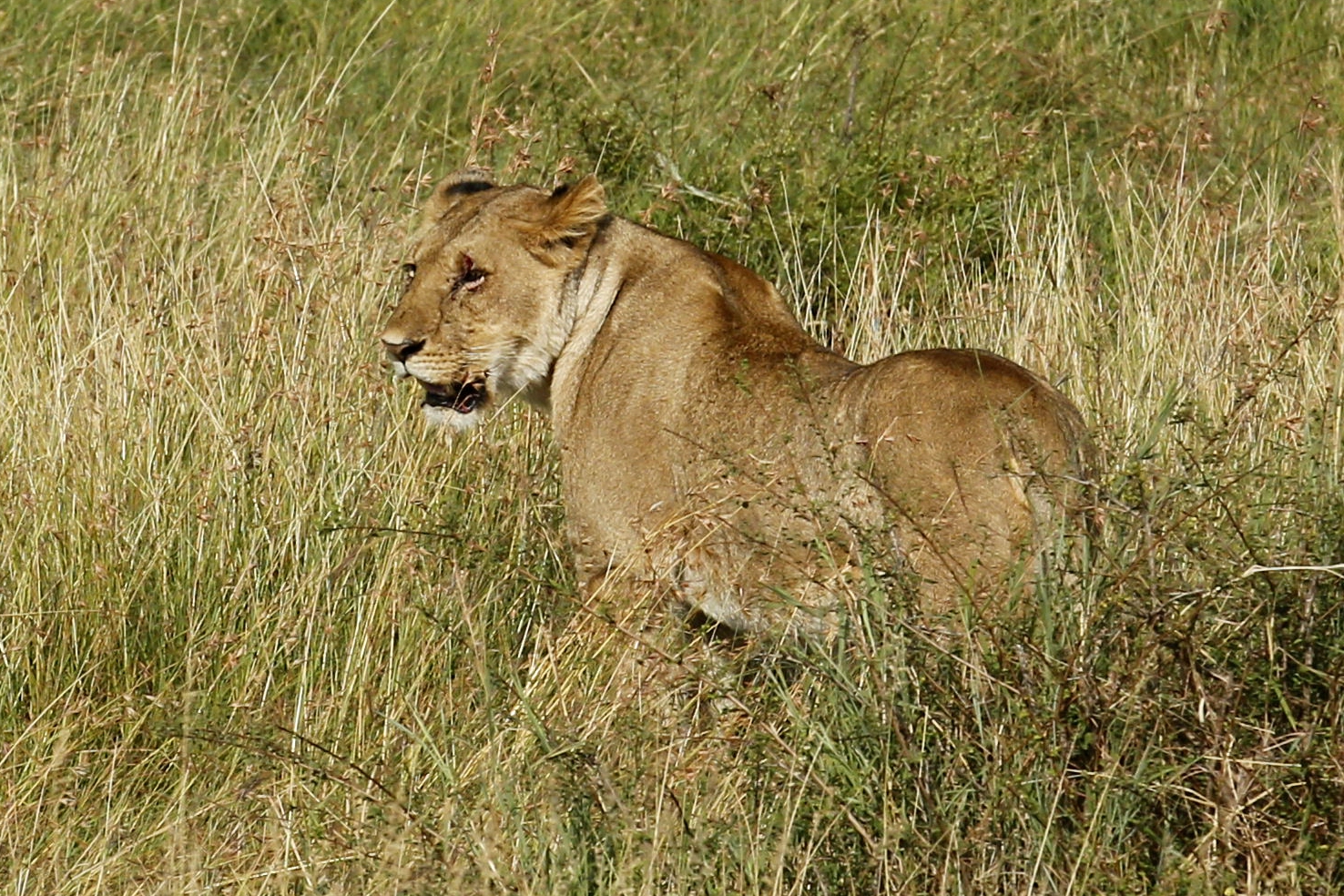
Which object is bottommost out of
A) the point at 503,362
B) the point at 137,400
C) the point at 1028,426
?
the point at 137,400

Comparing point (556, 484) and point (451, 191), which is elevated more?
point (451, 191)

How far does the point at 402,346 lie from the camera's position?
454 cm

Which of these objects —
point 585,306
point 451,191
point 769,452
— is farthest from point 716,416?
point 451,191

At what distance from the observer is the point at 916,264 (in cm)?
568

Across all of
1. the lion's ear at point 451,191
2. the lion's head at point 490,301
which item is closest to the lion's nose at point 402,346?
→ the lion's head at point 490,301

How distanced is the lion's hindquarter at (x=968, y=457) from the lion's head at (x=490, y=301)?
0.98 meters

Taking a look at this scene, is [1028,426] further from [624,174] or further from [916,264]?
[624,174]

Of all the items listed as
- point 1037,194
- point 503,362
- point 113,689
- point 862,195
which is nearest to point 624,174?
point 862,195

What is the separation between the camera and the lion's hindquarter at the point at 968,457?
3.60 meters

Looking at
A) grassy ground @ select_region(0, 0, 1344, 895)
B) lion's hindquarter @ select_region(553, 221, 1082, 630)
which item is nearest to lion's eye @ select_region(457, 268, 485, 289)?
lion's hindquarter @ select_region(553, 221, 1082, 630)

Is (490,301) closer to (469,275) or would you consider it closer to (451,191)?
(469,275)

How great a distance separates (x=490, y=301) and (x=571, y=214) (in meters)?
0.27

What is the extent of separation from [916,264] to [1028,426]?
2.04 m

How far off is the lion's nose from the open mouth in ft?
0.40
